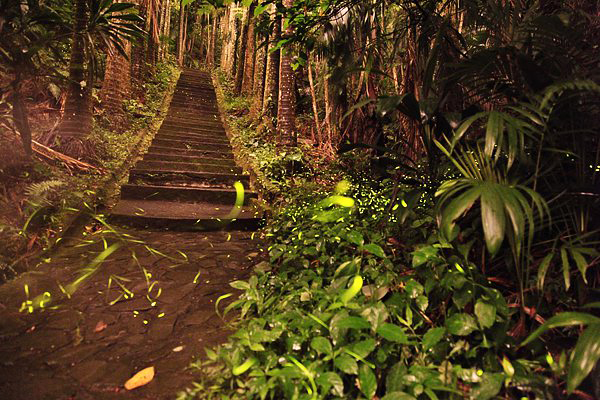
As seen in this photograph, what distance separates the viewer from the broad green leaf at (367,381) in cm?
121

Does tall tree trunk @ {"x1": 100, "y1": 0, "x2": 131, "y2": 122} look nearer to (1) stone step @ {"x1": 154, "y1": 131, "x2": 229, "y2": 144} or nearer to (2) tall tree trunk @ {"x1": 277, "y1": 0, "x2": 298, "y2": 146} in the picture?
(1) stone step @ {"x1": 154, "y1": 131, "x2": 229, "y2": 144}

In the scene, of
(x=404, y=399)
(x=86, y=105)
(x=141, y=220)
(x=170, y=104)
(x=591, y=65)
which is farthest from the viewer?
(x=170, y=104)

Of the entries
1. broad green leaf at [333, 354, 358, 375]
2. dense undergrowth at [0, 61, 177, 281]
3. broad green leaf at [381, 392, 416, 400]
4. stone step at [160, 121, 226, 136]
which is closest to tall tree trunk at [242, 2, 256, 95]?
stone step at [160, 121, 226, 136]

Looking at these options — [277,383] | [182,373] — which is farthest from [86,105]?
[277,383]

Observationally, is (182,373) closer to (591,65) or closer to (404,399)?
(404,399)

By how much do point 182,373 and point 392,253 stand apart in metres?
1.45

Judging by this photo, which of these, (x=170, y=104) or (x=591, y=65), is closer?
(x=591, y=65)

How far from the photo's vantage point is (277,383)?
129cm

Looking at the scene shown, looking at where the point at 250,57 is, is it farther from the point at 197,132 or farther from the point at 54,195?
the point at 54,195

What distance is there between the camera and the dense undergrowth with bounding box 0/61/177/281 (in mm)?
2521

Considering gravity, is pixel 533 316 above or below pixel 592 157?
below

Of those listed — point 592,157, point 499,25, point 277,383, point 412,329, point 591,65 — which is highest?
point 499,25

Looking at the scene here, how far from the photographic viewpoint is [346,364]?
126 centimetres

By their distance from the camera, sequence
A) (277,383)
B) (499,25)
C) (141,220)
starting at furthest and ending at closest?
1. (141,220)
2. (499,25)
3. (277,383)
